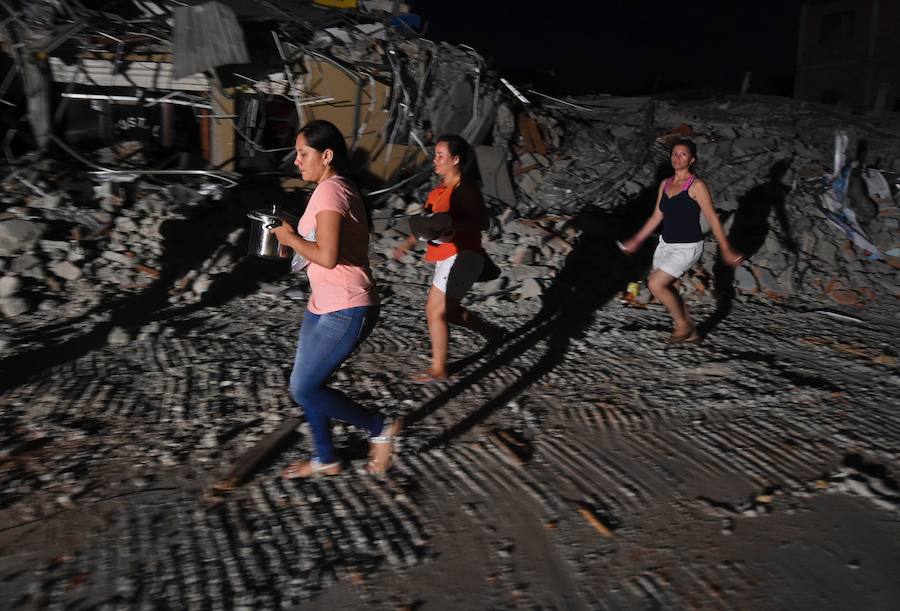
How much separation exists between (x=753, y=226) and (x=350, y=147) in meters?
5.95

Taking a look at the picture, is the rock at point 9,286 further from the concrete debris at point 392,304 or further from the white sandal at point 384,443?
the white sandal at point 384,443

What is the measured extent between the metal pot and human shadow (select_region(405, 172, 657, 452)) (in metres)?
1.48

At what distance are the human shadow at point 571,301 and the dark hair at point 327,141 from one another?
177 cm

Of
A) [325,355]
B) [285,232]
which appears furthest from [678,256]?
[285,232]

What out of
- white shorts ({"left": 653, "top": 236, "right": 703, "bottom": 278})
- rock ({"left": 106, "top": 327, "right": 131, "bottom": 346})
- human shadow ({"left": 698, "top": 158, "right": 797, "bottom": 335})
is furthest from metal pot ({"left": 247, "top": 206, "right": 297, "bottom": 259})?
human shadow ({"left": 698, "top": 158, "right": 797, "bottom": 335})

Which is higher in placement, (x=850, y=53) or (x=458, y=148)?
(x=850, y=53)

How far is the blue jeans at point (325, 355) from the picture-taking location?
10.6 feet

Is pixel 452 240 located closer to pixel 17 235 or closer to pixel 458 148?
pixel 458 148

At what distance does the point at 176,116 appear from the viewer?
10.2 metres

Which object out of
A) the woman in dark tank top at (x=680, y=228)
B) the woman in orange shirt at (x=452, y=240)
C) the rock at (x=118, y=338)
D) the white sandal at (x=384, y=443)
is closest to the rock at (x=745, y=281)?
the woman in dark tank top at (x=680, y=228)

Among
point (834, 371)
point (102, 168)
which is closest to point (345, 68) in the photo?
point (102, 168)

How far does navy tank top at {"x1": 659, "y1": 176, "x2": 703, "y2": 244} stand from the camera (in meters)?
5.65

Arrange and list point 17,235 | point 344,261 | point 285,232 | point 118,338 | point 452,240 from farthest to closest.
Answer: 1. point 17,235
2. point 118,338
3. point 452,240
4. point 344,261
5. point 285,232

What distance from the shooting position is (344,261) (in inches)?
126
